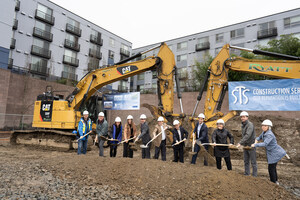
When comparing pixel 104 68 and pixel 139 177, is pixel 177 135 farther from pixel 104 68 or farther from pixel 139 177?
pixel 104 68

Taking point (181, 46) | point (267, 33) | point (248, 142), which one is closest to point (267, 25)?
point (267, 33)

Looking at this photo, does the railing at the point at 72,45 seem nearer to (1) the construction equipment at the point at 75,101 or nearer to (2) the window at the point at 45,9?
(2) the window at the point at 45,9

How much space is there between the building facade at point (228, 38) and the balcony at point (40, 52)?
1307 cm

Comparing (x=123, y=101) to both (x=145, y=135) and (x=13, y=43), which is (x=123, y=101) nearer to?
(x=145, y=135)

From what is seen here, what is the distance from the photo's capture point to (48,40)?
26906mm

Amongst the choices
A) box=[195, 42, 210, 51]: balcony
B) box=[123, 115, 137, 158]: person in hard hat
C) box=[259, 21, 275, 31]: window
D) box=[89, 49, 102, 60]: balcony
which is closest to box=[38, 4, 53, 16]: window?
box=[89, 49, 102, 60]: balcony

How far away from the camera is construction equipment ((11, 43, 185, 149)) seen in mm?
8984

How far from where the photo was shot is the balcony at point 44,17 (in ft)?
84.8

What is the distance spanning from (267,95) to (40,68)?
82.9 ft

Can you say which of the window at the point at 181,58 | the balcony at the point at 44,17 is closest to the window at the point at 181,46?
the window at the point at 181,58

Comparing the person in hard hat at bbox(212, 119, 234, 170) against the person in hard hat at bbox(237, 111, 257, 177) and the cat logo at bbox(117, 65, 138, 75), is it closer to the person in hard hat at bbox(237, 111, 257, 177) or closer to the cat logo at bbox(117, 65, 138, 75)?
the person in hard hat at bbox(237, 111, 257, 177)

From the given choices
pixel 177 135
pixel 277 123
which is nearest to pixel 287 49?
pixel 277 123

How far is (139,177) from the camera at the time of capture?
497 cm

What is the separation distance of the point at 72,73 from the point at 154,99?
1548 cm
